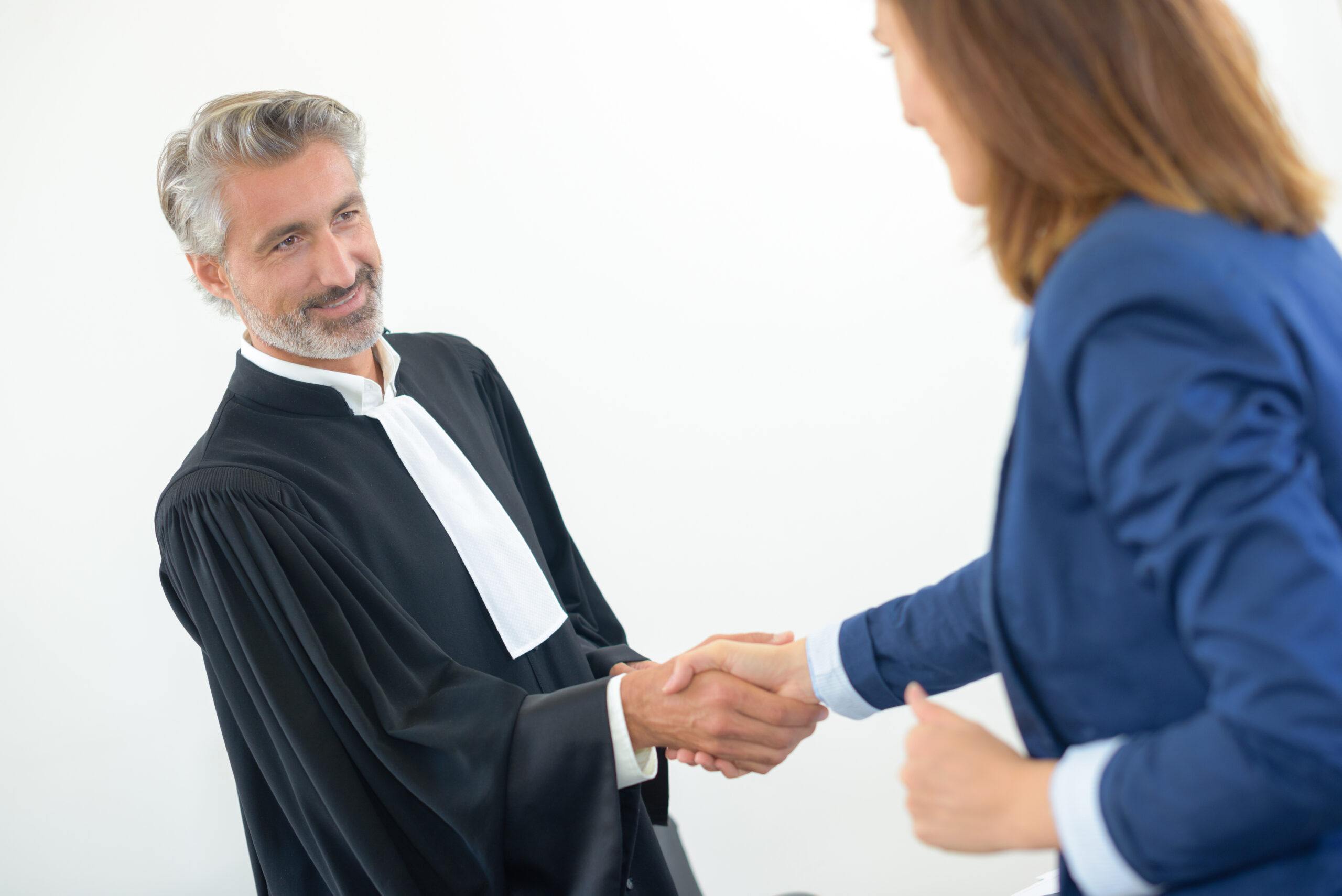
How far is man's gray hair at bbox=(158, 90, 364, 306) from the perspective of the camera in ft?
5.82

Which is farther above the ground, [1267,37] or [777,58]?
[777,58]

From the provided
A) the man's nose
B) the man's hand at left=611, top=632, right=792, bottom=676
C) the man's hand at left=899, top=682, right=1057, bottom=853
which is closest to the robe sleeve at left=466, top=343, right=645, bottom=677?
the man's hand at left=611, top=632, right=792, bottom=676

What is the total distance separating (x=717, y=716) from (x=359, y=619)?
59 cm

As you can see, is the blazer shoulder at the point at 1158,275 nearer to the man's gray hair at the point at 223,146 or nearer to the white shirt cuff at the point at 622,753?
the white shirt cuff at the point at 622,753

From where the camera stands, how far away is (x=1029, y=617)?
84 centimetres

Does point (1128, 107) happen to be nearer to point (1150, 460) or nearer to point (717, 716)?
point (1150, 460)

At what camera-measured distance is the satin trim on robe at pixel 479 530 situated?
1821 millimetres

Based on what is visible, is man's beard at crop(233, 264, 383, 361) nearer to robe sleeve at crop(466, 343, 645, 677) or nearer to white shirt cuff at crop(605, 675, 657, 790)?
robe sleeve at crop(466, 343, 645, 677)

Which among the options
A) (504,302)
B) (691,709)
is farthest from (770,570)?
(691,709)

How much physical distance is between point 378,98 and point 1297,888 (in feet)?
8.95

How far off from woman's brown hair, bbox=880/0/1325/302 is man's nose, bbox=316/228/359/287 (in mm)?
1273

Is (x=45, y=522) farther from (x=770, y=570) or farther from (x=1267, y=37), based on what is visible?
(x=1267, y=37)

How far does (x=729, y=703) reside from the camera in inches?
63.5

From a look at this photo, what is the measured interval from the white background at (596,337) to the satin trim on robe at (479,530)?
1.00 meters
